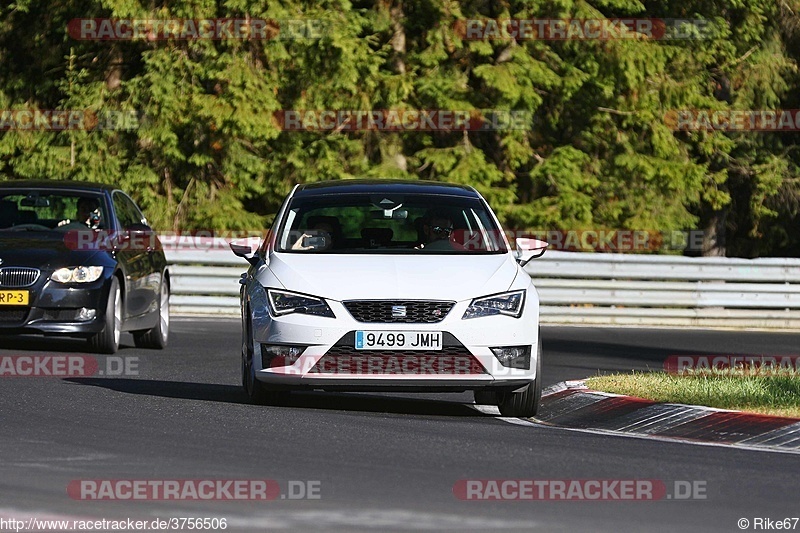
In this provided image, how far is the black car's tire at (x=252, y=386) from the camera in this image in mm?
11836

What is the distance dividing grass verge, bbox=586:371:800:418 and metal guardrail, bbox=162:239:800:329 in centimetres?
1088

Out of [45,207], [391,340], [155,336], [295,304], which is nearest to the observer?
[391,340]

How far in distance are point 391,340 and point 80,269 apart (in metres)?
5.93

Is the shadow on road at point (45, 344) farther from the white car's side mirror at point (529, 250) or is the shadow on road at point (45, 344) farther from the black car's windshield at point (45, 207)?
the white car's side mirror at point (529, 250)

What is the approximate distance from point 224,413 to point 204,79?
810 inches

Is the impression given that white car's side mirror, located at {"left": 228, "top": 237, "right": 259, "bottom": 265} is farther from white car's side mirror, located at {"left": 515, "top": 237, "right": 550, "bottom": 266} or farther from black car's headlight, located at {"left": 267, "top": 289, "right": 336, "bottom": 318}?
white car's side mirror, located at {"left": 515, "top": 237, "right": 550, "bottom": 266}

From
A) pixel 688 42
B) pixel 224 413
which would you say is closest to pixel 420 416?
pixel 224 413

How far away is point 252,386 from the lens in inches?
468

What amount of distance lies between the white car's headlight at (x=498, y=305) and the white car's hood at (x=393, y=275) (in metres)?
0.05

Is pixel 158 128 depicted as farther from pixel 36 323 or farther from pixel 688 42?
pixel 36 323

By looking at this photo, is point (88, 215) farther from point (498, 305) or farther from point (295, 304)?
point (498, 305)

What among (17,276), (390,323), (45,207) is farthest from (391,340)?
(45,207)

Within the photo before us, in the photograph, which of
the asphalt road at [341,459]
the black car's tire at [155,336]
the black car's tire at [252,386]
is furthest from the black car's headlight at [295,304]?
the black car's tire at [155,336]

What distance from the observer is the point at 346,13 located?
31.4 m
